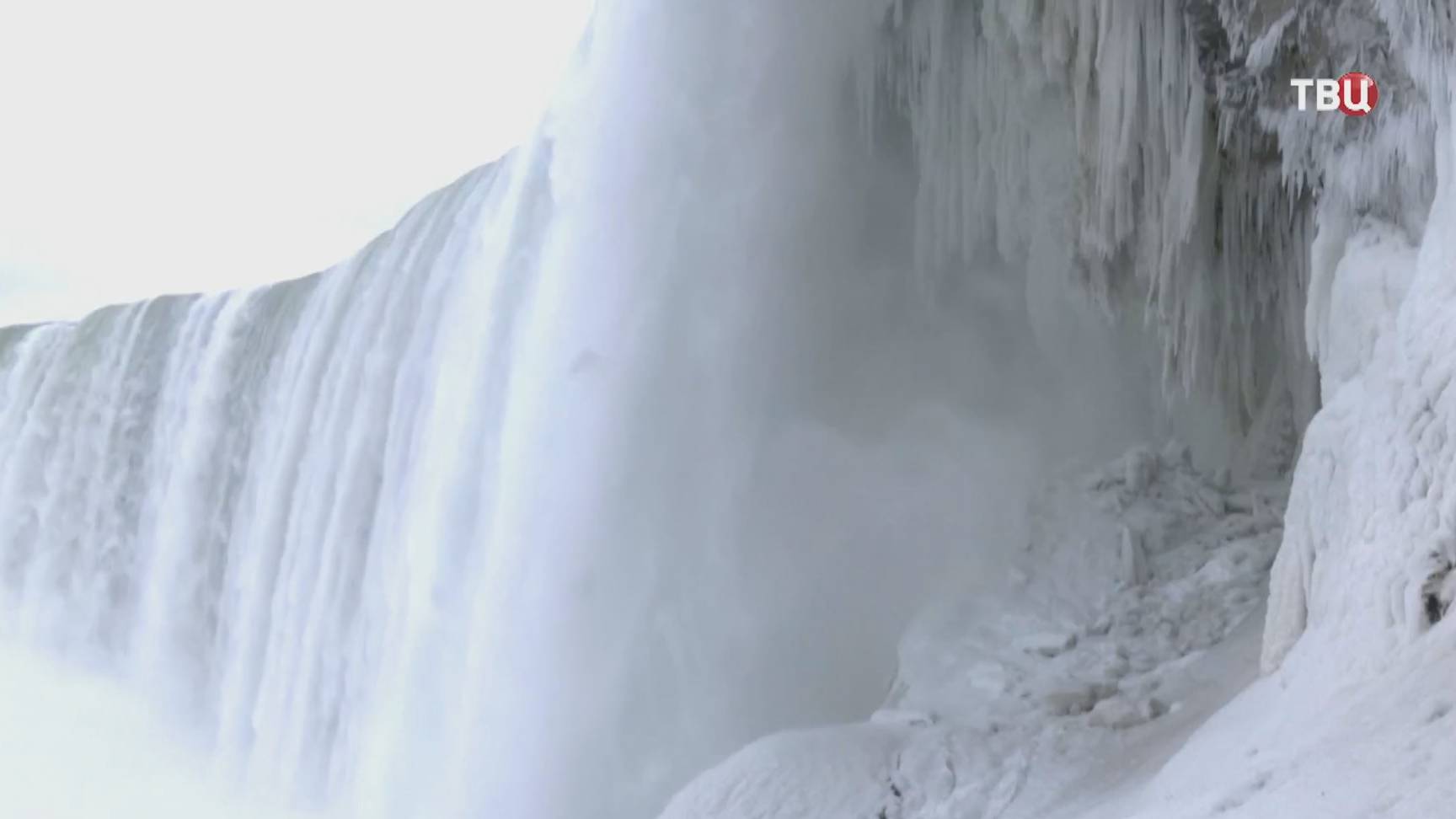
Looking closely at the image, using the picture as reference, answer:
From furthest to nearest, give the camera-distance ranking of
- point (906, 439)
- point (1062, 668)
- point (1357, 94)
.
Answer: point (906, 439) < point (1062, 668) < point (1357, 94)

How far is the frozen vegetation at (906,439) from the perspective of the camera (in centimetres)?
361

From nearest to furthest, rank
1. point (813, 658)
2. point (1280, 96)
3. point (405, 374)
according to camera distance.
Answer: point (1280, 96)
point (813, 658)
point (405, 374)

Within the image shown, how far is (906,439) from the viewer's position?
6.50 m

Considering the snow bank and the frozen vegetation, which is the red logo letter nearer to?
the frozen vegetation

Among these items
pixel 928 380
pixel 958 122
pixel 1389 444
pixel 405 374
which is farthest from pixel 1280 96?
pixel 405 374

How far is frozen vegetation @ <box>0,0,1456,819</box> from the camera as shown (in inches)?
142

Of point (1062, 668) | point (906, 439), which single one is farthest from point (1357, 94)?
point (906, 439)

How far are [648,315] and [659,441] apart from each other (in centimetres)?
54

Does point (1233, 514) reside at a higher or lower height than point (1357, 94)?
lower

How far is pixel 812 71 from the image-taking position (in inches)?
251

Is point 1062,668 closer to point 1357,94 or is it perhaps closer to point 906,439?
point 906,439

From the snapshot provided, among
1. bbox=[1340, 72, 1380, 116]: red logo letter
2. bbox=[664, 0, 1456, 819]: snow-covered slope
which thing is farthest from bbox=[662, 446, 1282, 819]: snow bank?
bbox=[1340, 72, 1380, 116]: red logo letter

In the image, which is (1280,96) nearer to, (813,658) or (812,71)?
(812,71)

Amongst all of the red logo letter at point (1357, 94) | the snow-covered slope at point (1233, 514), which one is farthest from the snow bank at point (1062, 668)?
the red logo letter at point (1357, 94)
